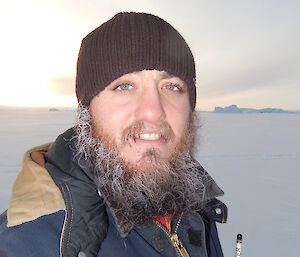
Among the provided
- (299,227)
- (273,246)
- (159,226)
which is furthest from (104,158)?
(299,227)

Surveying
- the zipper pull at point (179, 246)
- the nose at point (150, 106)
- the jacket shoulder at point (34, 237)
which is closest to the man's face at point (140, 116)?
the nose at point (150, 106)

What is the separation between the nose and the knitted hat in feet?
0.43

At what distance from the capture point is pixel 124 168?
166 centimetres

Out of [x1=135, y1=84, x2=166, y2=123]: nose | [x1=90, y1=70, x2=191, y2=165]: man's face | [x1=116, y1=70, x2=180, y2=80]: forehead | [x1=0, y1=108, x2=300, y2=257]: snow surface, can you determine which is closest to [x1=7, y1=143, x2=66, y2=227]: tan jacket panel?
[x1=90, y1=70, x2=191, y2=165]: man's face

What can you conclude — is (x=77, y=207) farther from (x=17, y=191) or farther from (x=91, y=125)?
(x=91, y=125)

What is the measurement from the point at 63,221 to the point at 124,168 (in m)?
0.46

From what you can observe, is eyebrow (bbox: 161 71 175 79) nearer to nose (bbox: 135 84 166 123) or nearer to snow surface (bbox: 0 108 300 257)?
nose (bbox: 135 84 166 123)

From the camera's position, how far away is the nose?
167cm

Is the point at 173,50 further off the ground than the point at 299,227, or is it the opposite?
the point at 173,50

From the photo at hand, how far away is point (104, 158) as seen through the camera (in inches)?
65.7

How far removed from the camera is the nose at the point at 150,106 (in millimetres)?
1675

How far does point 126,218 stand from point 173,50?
0.99 m

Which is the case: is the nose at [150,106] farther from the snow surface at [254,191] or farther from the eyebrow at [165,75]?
the snow surface at [254,191]

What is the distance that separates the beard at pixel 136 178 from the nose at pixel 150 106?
0.05 m
